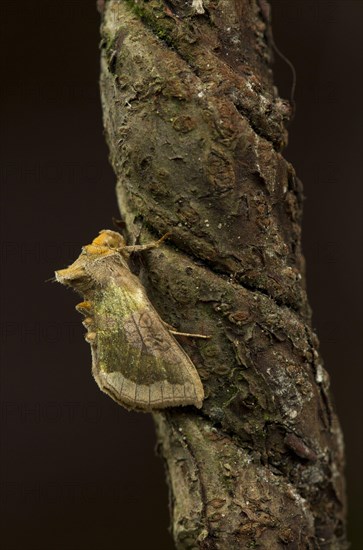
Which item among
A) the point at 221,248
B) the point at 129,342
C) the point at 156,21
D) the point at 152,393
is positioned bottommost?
the point at 152,393

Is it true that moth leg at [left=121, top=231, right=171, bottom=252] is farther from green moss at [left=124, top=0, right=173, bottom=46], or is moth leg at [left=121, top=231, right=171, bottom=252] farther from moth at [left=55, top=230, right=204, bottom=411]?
green moss at [left=124, top=0, right=173, bottom=46]

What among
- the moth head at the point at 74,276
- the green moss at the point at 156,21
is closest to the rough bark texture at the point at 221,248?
the green moss at the point at 156,21

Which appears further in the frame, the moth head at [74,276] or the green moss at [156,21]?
the moth head at [74,276]

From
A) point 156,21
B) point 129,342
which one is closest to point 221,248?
point 129,342

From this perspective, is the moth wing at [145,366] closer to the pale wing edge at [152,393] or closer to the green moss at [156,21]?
the pale wing edge at [152,393]

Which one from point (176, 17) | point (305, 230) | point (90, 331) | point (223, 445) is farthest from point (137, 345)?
point (305, 230)

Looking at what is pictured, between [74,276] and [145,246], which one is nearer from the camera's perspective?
[145,246]

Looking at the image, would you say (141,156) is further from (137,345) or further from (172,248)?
(137,345)

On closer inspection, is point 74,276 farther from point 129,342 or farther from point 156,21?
point 156,21
